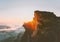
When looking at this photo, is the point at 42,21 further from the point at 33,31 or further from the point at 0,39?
the point at 0,39

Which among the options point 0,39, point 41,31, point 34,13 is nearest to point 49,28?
point 41,31

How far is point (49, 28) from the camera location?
890 centimetres

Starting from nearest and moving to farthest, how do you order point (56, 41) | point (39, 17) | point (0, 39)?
point (56, 41) < point (39, 17) < point (0, 39)

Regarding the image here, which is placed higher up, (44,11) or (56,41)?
(44,11)

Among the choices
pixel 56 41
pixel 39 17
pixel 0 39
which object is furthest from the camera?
pixel 0 39

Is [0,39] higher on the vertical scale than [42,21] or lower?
lower

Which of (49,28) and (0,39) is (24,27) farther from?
(0,39)

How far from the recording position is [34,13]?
963 cm

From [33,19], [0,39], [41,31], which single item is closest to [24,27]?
[33,19]

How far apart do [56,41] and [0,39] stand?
4.77 meters

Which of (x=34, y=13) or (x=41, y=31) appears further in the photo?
(x=34, y=13)

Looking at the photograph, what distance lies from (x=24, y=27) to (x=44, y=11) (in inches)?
45.3

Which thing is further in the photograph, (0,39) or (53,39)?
(0,39)

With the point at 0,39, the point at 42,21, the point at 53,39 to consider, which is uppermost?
the point at 42,21
